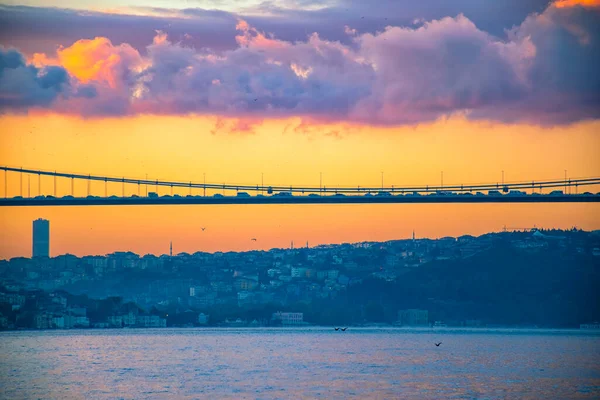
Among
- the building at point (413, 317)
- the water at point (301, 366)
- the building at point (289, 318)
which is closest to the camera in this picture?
the water at point (301, 366)

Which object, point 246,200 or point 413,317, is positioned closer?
point 246,200

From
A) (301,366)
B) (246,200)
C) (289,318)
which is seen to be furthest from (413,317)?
(301,366)

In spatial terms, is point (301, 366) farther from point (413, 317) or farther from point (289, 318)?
point (289, 318)

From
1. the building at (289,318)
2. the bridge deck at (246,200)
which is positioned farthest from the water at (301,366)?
the building at (289,318)

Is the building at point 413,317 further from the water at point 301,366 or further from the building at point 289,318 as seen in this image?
the water at point 301,366

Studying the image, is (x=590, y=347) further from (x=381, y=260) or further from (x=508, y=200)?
(x=381, y=260)

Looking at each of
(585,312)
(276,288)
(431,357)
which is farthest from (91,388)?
(276,288)

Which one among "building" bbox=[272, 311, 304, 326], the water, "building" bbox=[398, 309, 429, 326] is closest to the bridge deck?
the water
